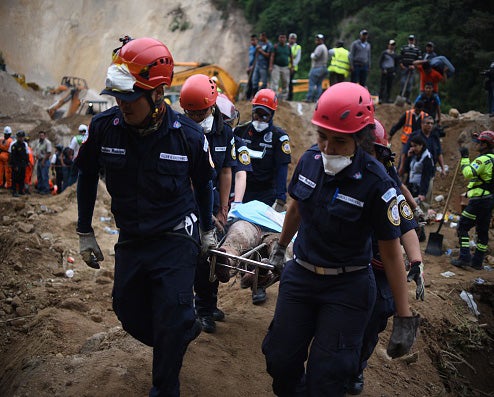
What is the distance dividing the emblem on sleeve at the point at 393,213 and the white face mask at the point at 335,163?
35cm

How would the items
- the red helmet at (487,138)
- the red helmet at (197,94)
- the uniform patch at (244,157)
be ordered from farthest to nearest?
1. the red helmet at (487,138)
2. the uniform patch at (244,157)
3. the red helmet at (197,94)

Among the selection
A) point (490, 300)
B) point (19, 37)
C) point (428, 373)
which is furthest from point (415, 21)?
point (19, 37)

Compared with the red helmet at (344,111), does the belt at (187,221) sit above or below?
below

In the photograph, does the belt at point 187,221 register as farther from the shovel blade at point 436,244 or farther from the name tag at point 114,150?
the shovel blade at point 436,244

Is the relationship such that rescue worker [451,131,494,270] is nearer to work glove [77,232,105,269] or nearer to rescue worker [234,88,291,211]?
rescue worker [234,88,291,211]

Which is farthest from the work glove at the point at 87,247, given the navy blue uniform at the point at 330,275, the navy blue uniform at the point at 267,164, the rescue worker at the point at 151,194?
the navy blue uniform at the point at 267,164

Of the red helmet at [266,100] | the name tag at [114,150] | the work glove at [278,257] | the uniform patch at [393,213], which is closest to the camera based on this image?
the uniform patch at [393,213]

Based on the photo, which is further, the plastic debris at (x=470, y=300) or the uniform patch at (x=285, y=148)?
the plastic debris at (x=470, y=300)

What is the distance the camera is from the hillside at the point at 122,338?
13.7 ft

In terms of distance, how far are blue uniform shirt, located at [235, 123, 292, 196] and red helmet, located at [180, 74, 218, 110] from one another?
1454mm

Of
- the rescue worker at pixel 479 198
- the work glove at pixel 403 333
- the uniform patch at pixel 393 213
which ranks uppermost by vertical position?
the uniform patch at pixel 393 213

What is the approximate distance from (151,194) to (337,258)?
4.03 ft

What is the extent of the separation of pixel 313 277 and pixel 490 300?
5549 millimetres

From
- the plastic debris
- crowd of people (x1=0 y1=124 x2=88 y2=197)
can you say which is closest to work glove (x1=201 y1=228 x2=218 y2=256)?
the plastic debris
